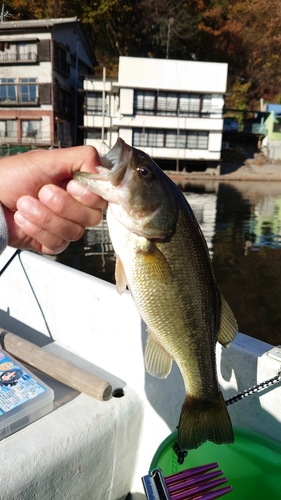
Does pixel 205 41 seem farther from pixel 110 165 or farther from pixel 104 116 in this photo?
pixel 110 165

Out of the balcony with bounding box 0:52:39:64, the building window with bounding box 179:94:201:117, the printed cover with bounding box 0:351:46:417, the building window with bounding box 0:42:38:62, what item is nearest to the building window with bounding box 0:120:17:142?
the balcony with bounding box 0:52:39:64

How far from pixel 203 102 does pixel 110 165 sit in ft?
101

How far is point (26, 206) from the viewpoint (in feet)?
5.29

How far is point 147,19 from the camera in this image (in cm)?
4362

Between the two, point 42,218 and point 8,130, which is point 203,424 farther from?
point 8,130

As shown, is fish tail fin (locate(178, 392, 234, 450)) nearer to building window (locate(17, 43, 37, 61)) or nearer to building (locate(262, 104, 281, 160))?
building window (locate(17, 43, 37, 61))

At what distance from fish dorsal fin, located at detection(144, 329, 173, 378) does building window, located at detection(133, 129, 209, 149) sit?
2920 cm

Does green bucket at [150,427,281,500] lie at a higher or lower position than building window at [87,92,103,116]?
lower

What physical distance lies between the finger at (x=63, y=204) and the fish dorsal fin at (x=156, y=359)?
2.04ft

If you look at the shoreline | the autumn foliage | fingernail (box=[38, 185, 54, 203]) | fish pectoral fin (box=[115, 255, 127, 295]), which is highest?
the autumn foliage

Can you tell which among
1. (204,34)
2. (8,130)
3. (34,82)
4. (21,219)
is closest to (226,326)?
(21,219)

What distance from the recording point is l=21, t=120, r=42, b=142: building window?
2945 centimetres

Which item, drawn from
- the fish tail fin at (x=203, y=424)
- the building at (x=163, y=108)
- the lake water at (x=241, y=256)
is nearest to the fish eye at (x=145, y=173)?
the fish tail fin at (x=203, y=424)

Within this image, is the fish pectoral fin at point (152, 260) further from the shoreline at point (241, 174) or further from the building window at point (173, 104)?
the building window at point (173, 104)
